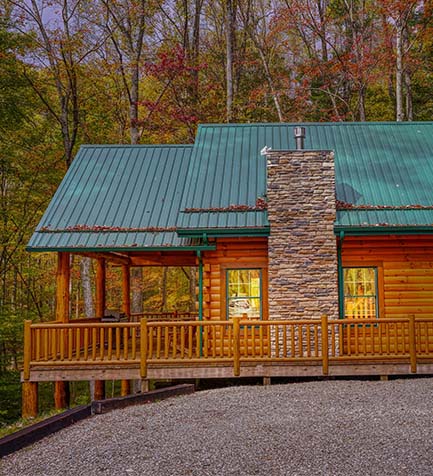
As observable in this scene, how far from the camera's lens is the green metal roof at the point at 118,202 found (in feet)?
40.0

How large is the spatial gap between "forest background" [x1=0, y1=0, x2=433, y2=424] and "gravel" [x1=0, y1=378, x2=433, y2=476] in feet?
38.0

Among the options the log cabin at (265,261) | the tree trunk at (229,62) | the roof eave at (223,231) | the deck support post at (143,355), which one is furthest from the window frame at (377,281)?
the tree trunk at (229,62)

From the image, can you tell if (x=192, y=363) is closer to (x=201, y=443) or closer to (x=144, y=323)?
(x=144, y=323)

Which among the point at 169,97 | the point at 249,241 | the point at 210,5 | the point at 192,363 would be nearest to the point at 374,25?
the point at 210,5

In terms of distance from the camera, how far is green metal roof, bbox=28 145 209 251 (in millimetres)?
12180

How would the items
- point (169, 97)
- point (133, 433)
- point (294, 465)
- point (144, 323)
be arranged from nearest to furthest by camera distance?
point (294, 465) < point (133, 433) < point (144, 323) < point (169, 97)

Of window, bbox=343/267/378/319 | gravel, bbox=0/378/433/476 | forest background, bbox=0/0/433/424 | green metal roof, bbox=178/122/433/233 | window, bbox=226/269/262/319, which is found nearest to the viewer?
gravel, bbox=0/378/433/476

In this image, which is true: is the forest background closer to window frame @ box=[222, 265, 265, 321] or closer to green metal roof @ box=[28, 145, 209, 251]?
green metal roof @ box=[28, 145, 209, 251]

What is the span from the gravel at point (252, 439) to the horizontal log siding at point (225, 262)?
321cm

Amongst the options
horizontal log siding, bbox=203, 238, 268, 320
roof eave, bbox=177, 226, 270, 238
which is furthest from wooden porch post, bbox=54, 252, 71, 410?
horizontal log siding, bbox=203, 238, 268, 320

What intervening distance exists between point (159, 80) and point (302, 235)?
1817 centimetres

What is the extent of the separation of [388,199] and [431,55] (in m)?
19.7

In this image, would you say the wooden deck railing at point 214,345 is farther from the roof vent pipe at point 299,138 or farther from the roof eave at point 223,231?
the roof vent pipe at point 299,138

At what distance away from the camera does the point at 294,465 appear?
226 inches
